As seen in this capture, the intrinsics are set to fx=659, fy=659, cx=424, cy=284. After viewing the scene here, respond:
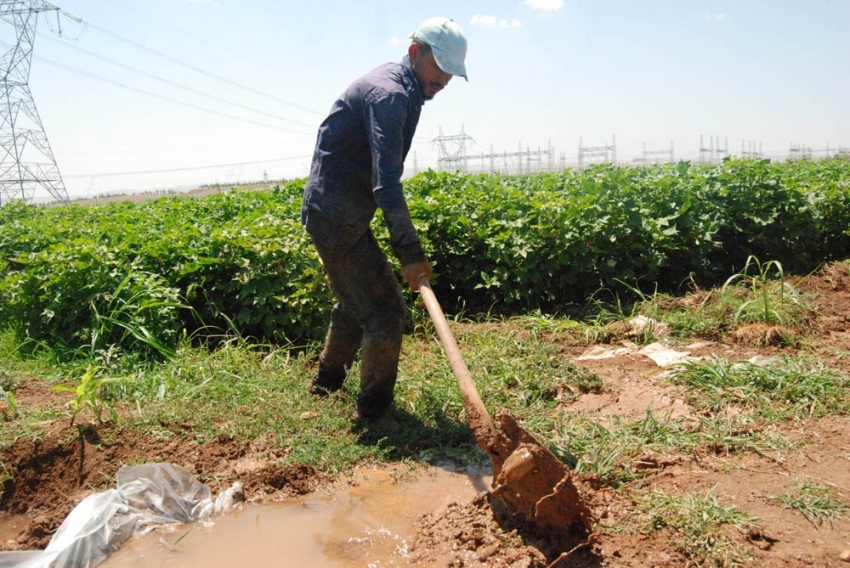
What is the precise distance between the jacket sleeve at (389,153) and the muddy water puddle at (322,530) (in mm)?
1248

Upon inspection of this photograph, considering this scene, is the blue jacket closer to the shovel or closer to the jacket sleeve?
the jacket sleeve

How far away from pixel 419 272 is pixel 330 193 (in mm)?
668

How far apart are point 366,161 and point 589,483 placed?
1977mm

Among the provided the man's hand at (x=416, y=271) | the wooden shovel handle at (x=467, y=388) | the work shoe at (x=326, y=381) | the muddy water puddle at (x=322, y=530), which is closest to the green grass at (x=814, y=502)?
the wooden shovel handle at (x=467, y=388)

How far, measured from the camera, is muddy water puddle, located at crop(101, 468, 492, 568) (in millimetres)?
2760

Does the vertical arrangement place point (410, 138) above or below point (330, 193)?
above

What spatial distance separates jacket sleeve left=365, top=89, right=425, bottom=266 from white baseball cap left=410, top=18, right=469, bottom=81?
0.94 ft

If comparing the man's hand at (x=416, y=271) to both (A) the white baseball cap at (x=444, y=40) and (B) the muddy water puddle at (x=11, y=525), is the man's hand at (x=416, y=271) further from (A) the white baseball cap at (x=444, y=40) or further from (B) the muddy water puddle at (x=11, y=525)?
(B) the muddy water puddle at (x=11, y=525)

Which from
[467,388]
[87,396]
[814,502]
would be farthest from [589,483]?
[87,396]

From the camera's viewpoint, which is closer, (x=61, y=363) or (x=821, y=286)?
(x=61, y=363)

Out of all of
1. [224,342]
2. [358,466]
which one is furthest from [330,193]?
[224,342]

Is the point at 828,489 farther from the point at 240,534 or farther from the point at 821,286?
the point at 821,286

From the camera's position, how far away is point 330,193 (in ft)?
11.6

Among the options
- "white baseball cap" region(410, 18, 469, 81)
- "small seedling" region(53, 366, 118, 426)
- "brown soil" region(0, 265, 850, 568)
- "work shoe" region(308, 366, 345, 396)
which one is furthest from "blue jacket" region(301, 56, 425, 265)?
"small seedling" region(53, 366, 118, 426)
